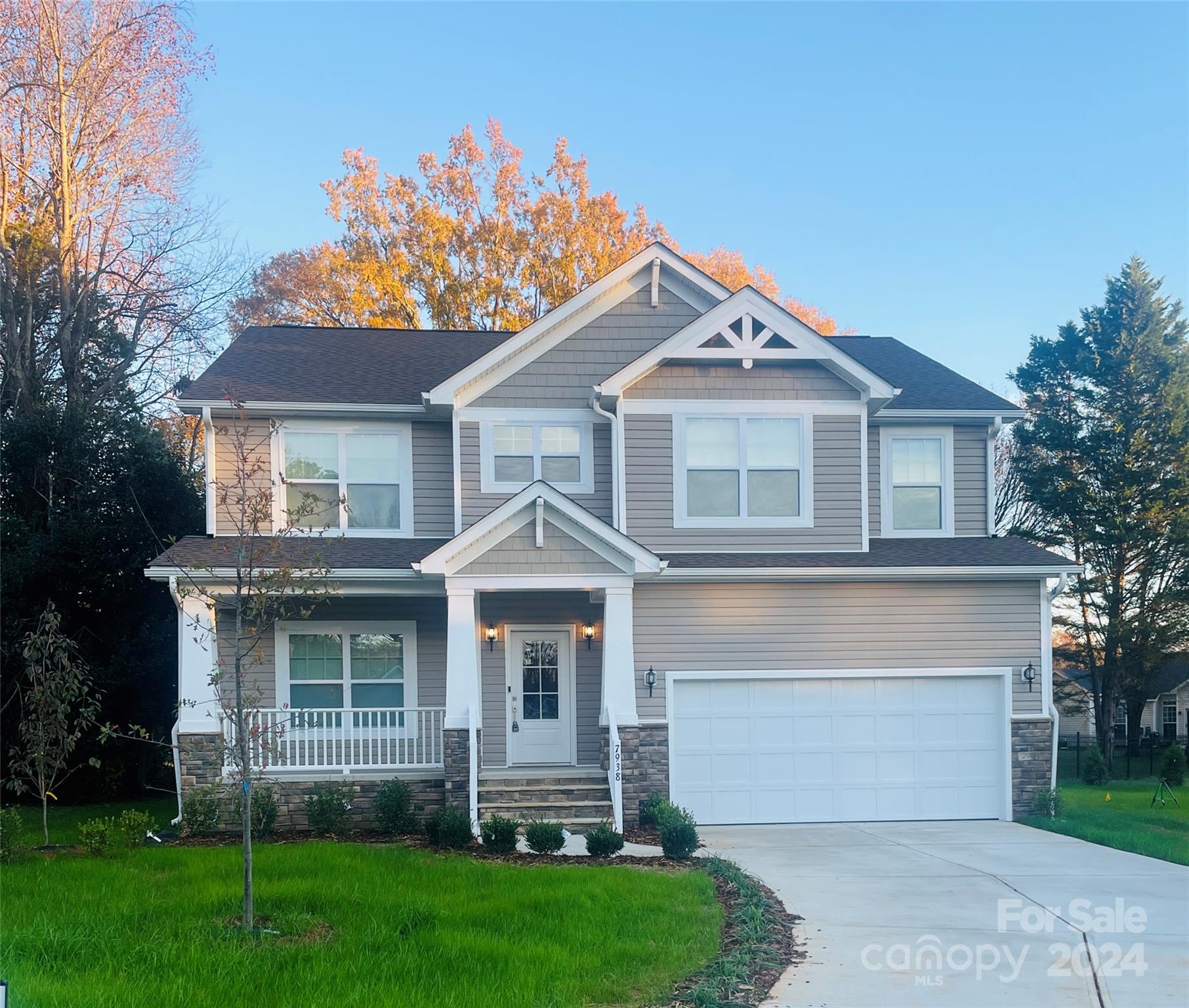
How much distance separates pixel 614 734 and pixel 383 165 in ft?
62.1

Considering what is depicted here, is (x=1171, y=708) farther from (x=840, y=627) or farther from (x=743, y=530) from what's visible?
(x=743, y=530)

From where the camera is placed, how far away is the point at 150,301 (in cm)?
2155

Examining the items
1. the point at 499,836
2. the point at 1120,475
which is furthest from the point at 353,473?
the point at 1120,475

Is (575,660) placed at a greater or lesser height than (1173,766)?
greater

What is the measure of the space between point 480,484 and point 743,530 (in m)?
3.70

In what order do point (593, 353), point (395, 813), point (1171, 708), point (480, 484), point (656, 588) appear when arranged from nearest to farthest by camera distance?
point (395, 813), point (656, 588), point (480, 484), point (593, 353), point (1171, 708)

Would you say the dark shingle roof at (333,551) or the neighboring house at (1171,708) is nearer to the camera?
the dark shingle roof at (333,551)

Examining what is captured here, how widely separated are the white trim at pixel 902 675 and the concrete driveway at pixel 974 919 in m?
1.31

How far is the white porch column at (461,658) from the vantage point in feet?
38.1

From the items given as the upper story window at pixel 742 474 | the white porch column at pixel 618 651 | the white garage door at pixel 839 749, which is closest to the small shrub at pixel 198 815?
the white porch column at pixel 618 651

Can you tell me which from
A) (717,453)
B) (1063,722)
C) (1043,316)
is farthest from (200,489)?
(1063,722)

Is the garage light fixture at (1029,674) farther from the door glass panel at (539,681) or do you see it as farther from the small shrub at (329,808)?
the small shrub at (329,808)

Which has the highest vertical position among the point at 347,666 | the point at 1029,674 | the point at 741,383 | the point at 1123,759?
the point at 741,383

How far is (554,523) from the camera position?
1182 centimetres
